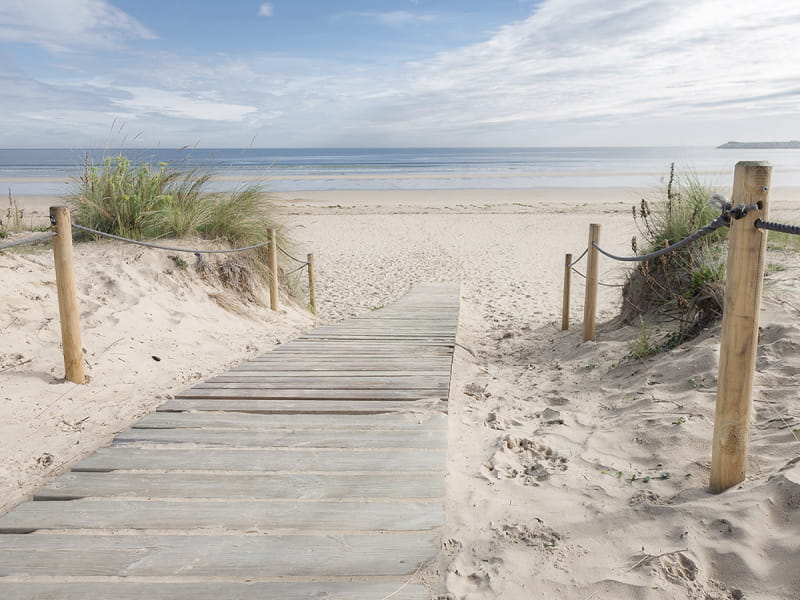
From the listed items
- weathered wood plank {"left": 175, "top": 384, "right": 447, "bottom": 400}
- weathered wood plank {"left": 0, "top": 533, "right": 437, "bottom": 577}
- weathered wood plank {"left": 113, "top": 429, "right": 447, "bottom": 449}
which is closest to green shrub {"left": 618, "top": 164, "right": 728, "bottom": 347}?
weathered wood plank {"left": 175, "top": 384, "right": 447, "bottom": 400}

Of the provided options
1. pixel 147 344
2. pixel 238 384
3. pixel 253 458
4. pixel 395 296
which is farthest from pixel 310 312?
pixel 253 458

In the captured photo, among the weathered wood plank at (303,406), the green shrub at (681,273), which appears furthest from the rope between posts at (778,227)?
the green shrub at (681,273)

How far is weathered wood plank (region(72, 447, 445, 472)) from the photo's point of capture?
273cm

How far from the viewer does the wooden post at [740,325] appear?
224 centimetres

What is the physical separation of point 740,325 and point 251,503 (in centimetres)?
206

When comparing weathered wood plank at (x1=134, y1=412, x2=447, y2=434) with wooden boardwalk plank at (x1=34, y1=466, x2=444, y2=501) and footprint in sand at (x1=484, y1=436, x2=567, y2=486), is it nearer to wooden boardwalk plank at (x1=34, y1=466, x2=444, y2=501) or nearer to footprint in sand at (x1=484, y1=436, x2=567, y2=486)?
footprint in sand at (x1=484, y1=436, x2=567, y2=486)

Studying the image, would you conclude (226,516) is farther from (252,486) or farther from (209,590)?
(209,590)

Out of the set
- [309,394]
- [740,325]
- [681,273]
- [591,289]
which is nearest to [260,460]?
[309,394]

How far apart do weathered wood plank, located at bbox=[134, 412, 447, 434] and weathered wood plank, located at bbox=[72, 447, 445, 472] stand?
0.28m

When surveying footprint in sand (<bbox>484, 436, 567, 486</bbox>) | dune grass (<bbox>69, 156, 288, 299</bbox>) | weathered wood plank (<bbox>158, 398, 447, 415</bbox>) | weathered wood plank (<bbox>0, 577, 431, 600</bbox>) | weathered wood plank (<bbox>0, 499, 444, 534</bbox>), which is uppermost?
dune grass (<bbox>69, 156, 288, 299</bbox>)

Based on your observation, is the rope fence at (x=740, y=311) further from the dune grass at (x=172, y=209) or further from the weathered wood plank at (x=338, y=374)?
the dune grass at (x=172, y=209)

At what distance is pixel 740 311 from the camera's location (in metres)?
2.31

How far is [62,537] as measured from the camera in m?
2.19

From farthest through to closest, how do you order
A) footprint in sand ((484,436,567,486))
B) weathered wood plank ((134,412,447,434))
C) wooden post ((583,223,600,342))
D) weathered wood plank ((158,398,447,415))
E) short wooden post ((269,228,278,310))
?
short wooden post ((269,228,278,310)) < wooden post ((583,223,600,342)) < weathered wood plank ((158,398,447,415)) < weathered wood plank ((134,412,447,434)) < footprint in sand ((484,436,567,486))
